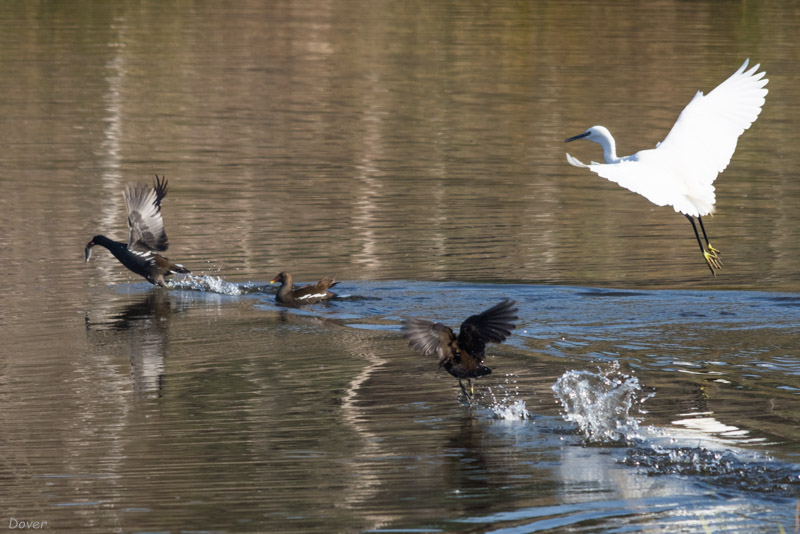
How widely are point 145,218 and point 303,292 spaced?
232cm

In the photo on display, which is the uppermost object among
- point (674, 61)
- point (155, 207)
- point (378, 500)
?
point (674, 61)

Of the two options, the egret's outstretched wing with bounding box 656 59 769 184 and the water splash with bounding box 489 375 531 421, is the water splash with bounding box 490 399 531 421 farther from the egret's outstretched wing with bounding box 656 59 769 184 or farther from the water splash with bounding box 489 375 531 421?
the egret's outstretched wing with bounding box 656 59 769 184

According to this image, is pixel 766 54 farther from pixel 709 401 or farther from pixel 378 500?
pixel 378 500

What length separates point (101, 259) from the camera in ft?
46.0

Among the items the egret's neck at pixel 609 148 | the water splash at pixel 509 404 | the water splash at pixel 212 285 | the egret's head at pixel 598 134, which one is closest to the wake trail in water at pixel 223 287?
the water splash at pixel 212 285

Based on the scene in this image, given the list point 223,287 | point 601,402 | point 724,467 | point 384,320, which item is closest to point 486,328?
point 601,402

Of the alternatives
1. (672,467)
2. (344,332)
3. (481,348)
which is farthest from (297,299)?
(672,467)

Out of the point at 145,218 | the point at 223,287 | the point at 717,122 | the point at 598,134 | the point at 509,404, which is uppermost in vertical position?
the point at 717,122

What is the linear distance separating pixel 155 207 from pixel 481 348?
5.25m

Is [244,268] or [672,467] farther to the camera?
[244,268]

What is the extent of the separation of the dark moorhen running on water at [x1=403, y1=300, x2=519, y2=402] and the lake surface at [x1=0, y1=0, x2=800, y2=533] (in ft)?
0.90

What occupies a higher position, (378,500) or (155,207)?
(155,207)

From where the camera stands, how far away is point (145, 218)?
13016 mm

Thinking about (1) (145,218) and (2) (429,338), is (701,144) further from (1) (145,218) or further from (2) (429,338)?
(1) (145,218)
